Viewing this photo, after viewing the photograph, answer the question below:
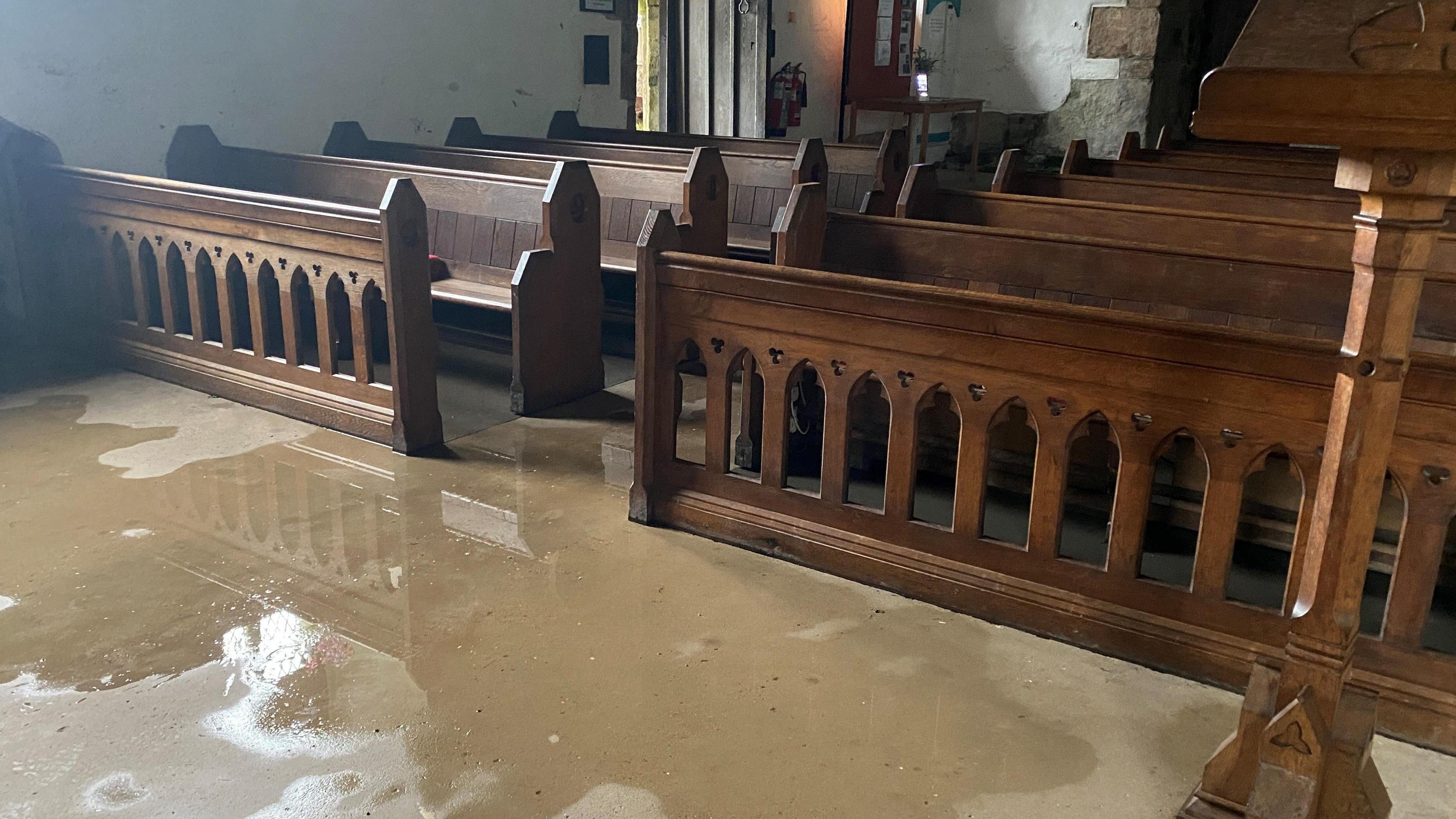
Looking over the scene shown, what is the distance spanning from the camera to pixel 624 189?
491 cm

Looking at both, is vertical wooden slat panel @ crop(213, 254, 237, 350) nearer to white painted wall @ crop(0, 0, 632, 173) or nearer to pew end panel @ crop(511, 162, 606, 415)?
pew end panel @ crop(511, 162, 606, 415)

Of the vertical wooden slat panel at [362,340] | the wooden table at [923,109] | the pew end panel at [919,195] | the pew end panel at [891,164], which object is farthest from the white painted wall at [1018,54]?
the vertical wooden slat panel at [362,340]

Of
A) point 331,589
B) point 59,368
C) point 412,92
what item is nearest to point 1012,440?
point 331,589

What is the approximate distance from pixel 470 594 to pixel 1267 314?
210 cm

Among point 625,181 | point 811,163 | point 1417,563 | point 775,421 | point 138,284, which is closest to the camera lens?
point 1417,563

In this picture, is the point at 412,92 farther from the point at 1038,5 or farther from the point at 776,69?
the point at 1038,5

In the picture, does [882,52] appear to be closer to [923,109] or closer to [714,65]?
[923,109]

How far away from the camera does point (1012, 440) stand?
3217mm

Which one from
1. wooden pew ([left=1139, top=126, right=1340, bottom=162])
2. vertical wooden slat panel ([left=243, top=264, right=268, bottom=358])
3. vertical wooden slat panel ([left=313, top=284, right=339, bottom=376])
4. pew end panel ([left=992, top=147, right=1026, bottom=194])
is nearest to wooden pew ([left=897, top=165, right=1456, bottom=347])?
pew end panel ([left=992, top=147, right=1026, bottom=194])

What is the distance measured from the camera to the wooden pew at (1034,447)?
2125 mm

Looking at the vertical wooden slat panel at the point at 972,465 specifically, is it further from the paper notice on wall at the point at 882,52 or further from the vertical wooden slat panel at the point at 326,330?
the paper notice on wall at the point at 882,52

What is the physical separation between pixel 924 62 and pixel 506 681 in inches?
333

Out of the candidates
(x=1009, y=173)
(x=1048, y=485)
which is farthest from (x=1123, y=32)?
(x=1048, y=485)

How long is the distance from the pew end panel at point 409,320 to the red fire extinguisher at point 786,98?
5554mm
